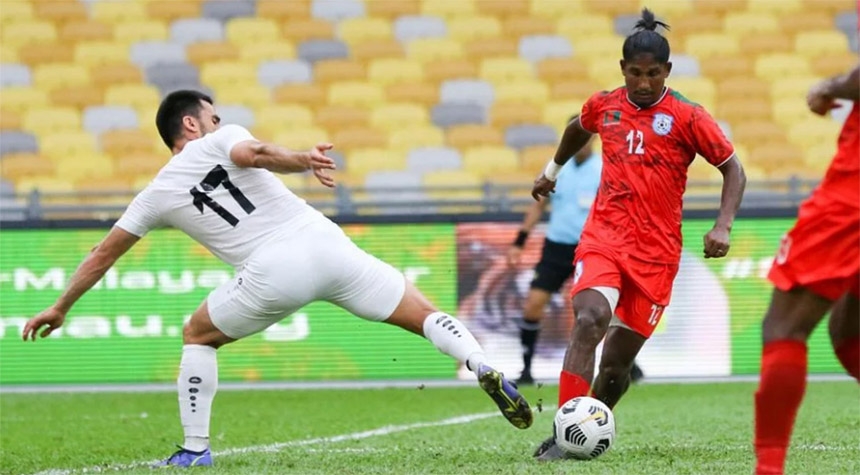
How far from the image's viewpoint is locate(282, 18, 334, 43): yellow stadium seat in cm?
1917

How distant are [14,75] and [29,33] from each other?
710mm

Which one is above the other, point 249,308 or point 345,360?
point 249,308

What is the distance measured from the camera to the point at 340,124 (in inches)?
714

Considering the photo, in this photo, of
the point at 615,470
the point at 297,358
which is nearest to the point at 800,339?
the point at 615,470

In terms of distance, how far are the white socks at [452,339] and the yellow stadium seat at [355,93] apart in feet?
38.2

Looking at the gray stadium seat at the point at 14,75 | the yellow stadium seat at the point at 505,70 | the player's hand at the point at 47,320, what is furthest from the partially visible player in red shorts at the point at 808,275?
the gray stadium seat at the point at 14,75

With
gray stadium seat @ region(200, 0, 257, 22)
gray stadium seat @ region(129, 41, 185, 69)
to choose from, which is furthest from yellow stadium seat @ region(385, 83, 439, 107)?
gray stadium seat @ region(129, 41, 185, 69)

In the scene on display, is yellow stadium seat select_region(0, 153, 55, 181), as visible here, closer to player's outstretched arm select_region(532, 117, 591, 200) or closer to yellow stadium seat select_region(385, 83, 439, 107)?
yellow stadium seat select_region(385, 83, 439, 107)

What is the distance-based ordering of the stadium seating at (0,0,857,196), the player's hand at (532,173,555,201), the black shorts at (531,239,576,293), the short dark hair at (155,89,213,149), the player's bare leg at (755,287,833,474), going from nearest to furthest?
the player's bare leg at (755,287,833,474) < the short dark hair at (155,89,213,149) < the player's hand at (532,173,555,201) < the black shorts at (531,239,576,293) < the stadium seating at (0,0,857,196)

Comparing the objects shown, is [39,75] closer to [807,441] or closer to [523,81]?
[523,81]

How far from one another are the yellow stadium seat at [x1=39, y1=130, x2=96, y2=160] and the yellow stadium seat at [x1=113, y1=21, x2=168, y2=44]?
1.74m

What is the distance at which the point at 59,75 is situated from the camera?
1880 cm

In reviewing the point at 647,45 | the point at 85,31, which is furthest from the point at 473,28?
the point at 647,45

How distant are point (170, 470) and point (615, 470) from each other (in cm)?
202
